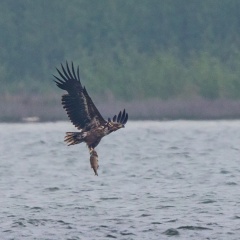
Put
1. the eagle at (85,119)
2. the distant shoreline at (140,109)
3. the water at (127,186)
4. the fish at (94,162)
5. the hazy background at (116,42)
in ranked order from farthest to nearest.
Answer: the hazy background at (116,42) < the distant shoreline at (140,109) < the water at (127,186) < the eagle at (85,119) < the fish at (94,162)

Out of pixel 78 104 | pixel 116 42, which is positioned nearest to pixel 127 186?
pixel 78 104

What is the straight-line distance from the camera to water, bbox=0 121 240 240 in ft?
55.7

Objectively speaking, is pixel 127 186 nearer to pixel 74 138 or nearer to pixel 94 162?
pixel 74 138

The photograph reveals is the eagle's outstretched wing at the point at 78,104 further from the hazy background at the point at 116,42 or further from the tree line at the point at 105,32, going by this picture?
the tree line at the point at 105,32

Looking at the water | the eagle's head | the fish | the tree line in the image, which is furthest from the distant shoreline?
the fish

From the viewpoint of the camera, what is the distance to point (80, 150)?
3634 cm

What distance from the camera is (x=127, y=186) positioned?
23047 mm

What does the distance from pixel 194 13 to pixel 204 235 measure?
4466cm

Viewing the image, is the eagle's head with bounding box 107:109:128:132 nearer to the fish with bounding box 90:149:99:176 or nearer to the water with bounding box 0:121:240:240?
the fish with bounding box 90:149:99:176

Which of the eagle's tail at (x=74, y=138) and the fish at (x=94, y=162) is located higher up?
the eagle's tail at (x=74, y=138)

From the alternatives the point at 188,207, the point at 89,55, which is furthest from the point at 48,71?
the point at 188,207

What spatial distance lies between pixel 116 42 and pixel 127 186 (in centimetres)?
3562

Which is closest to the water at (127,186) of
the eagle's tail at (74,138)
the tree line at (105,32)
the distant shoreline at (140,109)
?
the distant shoreline at (140,109)

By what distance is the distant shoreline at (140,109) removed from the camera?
4041cm
